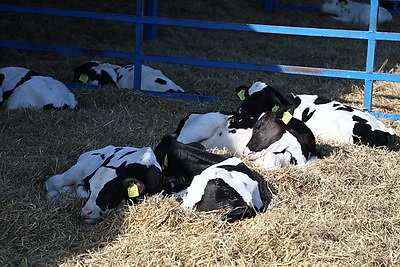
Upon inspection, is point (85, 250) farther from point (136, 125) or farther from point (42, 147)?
point (136, 125)

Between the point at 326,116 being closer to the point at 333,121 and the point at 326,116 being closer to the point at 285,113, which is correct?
the point at 333,121

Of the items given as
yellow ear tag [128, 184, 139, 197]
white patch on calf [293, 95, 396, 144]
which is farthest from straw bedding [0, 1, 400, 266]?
white patch on calf [293, 95, 396, 144]

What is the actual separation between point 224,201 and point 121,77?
521 centimetres

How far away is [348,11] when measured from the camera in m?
17.4

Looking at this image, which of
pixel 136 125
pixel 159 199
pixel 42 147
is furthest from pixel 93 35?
pixel 159 199

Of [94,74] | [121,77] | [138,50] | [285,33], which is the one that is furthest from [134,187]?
[121,77]

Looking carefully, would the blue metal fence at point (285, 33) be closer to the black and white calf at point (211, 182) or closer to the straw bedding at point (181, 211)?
the straw bedding at point (181, 211)

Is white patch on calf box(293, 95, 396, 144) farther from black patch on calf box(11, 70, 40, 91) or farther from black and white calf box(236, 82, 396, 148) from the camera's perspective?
black patch on calf box(11, 70, 40, 91)

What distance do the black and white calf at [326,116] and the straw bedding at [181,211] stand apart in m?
0.25

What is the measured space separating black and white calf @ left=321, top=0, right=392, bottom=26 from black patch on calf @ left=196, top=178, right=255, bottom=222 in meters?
11.0

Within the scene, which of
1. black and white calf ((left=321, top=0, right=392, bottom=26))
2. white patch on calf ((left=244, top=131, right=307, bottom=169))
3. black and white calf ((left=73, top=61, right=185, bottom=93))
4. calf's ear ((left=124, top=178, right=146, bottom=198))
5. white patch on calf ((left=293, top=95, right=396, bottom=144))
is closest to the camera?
calf's ear ((left=124, top=178, right=146, bottom=198))

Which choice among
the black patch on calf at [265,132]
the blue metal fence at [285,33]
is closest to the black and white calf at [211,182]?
the black patch on calf at [265,132]

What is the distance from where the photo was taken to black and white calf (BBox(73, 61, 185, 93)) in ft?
32.8

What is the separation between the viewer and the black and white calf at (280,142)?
684cm
